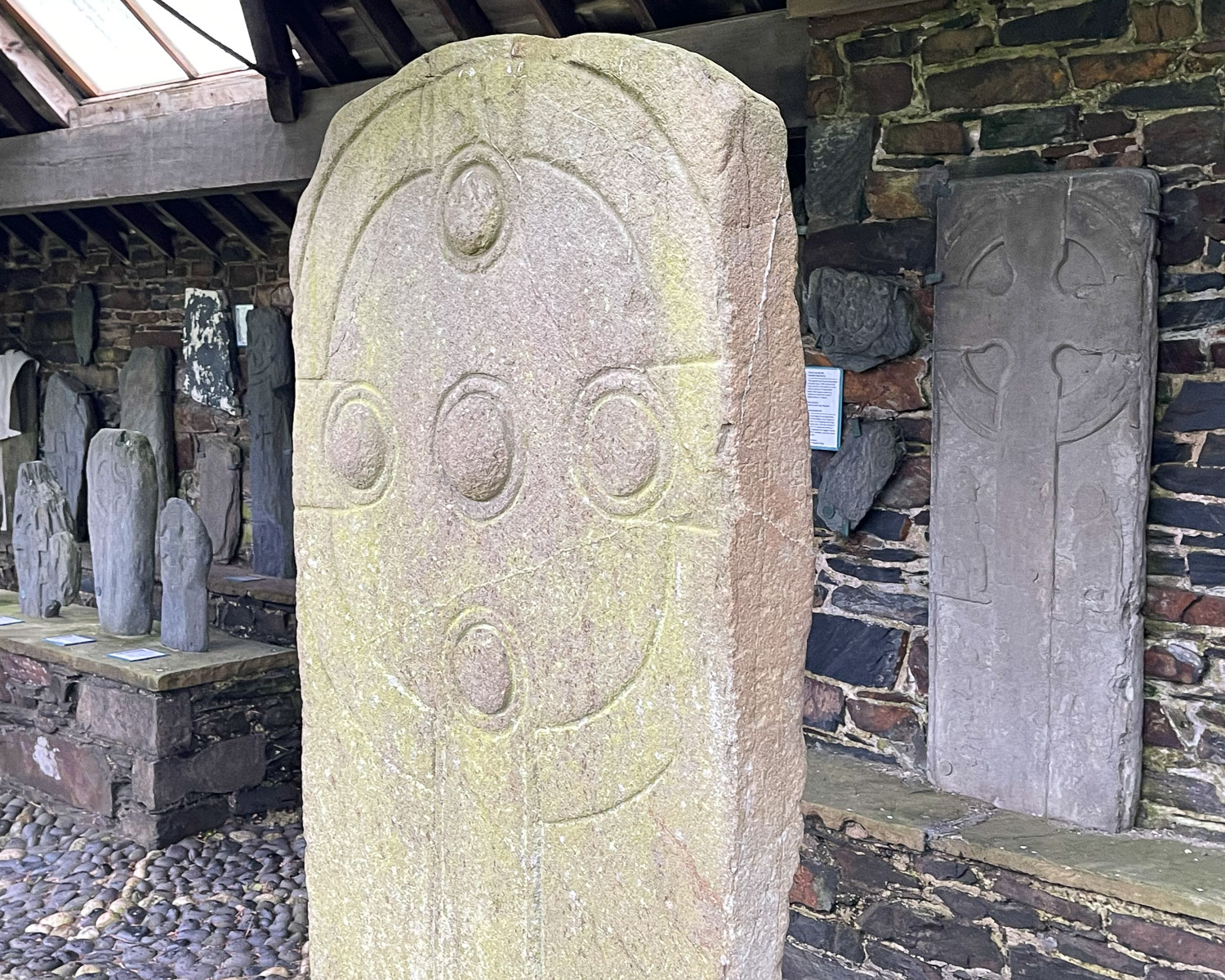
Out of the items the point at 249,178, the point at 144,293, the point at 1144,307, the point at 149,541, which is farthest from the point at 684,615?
the point at 144,293

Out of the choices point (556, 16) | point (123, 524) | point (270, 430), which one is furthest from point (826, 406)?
point (270, 430)

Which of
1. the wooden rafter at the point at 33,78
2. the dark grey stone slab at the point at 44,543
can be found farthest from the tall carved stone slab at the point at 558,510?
the wooden rafter at the point at 33,78

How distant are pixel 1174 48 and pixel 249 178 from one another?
395 cm

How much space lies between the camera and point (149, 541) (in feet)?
17.3

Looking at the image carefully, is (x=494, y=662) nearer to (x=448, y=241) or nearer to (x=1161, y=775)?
(x=448, y=241)

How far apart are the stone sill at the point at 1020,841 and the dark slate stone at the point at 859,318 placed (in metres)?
1.37

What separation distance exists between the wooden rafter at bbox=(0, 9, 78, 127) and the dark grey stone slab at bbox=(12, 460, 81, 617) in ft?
6.47

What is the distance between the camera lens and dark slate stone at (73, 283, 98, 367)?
8148 millimetres

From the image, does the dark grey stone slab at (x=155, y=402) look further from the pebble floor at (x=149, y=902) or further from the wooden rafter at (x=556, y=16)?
the wooden rafter at (x=556, y=16)

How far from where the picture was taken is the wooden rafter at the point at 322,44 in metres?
5.09

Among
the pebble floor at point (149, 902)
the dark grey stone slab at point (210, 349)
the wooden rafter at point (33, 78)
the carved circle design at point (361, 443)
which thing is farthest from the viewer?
the dark grey stone slab at point (210, 349)

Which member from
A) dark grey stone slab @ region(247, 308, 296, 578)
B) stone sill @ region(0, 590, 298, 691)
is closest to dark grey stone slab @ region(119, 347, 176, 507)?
dark grey stone slab @ region(247, 308, 296, 578)

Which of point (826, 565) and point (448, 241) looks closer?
point (448, 241)

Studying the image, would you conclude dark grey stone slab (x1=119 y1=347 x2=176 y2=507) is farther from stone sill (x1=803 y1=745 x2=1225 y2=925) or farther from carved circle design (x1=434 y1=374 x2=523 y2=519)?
carved circle design (x1=434 y1=374 x2=523 y2=519)
